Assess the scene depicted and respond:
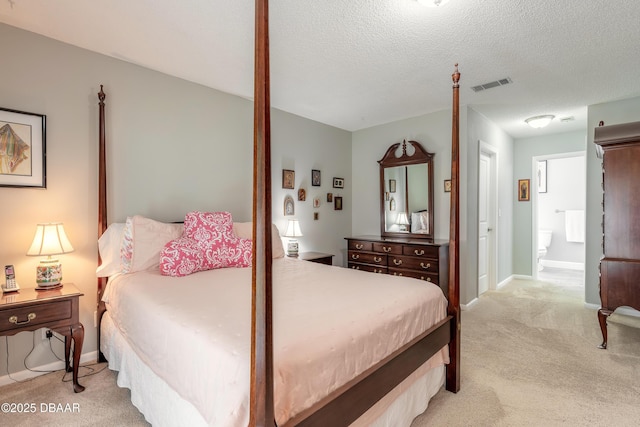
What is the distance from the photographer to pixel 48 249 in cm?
205

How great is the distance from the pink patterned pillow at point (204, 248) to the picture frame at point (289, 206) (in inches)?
49.2

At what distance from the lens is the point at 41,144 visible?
224 cm

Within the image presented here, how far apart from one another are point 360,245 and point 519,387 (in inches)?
93.3

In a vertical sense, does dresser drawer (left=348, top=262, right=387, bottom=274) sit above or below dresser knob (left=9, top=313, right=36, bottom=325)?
below

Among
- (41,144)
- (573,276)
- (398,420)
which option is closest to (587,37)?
(398,420)

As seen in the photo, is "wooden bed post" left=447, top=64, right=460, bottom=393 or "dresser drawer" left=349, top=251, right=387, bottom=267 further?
"dresser drawer" left=349, top=251, right=387, bottom=267

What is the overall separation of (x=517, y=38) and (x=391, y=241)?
2.37 meters

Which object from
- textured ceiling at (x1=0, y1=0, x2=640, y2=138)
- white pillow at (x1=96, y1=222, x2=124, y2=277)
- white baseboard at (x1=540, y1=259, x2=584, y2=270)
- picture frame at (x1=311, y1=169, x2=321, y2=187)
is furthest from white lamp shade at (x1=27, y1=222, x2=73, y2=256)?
white baseboard at (x1=540, y1=259, x2=584, y2=270)

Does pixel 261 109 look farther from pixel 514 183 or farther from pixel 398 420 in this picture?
pixel 514 183

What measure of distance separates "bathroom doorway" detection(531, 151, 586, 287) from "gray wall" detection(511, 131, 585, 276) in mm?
840

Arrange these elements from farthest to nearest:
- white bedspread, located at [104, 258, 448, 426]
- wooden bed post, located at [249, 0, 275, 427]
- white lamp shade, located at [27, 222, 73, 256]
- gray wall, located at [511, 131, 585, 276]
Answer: gray wall, located at [511, 131, 585, 276]
white lamp shade, located at [27, 222, 73, 256]
white bedspread, located at [104, 258, 448, 426]
wooden bed post, located at [249, 0, 275, 427]

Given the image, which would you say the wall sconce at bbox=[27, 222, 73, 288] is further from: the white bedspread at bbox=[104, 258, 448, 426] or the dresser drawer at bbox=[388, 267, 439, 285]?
the dresser drawer at bbox=[388, 267, 439, 285]

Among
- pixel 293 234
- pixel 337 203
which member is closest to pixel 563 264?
pixel 337 203

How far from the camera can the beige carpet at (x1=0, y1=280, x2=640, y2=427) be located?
175cm
